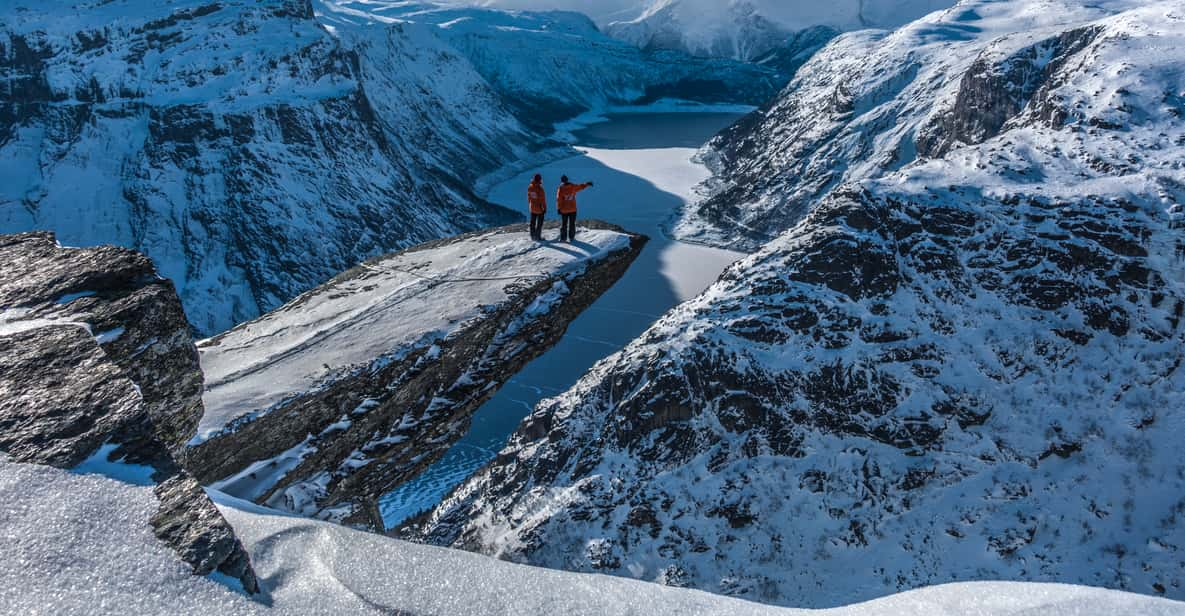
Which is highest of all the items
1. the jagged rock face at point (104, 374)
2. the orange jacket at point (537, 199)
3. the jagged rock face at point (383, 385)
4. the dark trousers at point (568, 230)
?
the jagged rock face at point (104, 374)

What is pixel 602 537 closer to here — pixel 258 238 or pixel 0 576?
pixel 0 576

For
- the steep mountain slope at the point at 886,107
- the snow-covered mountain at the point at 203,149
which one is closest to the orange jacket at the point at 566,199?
the steep mountain slope at the point at 886,107

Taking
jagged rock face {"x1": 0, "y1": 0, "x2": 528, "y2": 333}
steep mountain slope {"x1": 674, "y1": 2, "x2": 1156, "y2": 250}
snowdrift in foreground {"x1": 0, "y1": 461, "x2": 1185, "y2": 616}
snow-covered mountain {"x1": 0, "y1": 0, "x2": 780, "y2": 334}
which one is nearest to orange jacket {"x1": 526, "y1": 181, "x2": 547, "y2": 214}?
snowdrift in foreground {"x1": 0, "y1": 461, "x2": 1185, "y2": 616}

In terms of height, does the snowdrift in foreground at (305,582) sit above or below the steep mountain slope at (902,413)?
above

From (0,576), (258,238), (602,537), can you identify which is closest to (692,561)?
(602,537)

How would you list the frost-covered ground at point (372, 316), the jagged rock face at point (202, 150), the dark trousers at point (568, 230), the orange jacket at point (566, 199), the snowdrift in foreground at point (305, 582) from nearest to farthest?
the snowdrift in foreground at point (305, 582)
the frost-covered ground at point (372, 316)
the orange jacket at point (566, 199)
the dark trousers at point (568, 230)
the jagged rock face at point (202, 150)

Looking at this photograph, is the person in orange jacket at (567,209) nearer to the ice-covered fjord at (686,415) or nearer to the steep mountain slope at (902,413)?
the ice-covered fjord at (686,415)

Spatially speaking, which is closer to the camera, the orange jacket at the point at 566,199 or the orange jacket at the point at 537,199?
the orange jacket at the point at 566,199

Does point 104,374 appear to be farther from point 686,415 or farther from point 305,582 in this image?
point 686,415

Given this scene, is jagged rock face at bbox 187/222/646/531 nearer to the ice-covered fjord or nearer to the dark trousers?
the ice-covered fjord
